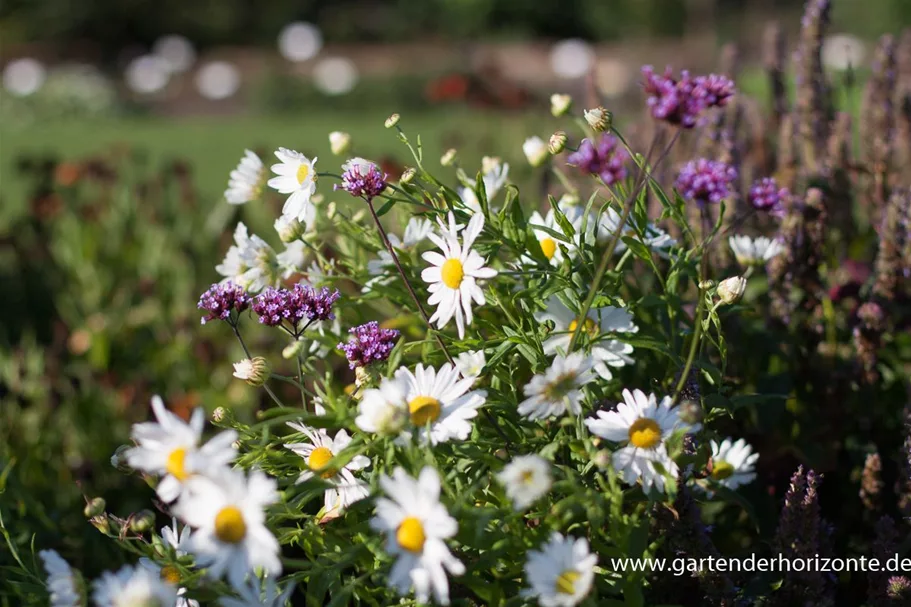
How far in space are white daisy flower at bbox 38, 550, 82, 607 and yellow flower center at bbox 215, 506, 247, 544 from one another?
0.62 ft

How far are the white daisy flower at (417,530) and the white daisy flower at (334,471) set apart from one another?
20 centimetres

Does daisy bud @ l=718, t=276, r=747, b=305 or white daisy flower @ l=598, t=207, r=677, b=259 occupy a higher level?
white daisy flower @ l=598, t=207, r=677, b=259

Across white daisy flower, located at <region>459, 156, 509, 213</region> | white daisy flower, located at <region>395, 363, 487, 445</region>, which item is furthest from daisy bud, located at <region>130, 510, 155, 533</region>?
white daisy flower, located at <region>459, 156, 509, 213</region>

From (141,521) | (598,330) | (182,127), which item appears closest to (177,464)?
(141,521)

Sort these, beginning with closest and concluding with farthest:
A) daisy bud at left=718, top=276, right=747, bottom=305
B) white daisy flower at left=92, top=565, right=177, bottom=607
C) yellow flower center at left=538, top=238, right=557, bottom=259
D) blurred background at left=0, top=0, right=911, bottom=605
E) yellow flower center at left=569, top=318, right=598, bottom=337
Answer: white daisy flower at left=92, top=565, right=177, bottom=607 → daisy bud at left=718, top=276, right=747, bottom=305 → yellow flower center at left=569, top=318, right=598, bottom=337 → yellow flower center at left=538, top=238, right=557, bottom=259 → blurred background at left=0, top=0, right=911, bottom=605

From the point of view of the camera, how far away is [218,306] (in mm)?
1045

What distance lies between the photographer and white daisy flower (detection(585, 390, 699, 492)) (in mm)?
917

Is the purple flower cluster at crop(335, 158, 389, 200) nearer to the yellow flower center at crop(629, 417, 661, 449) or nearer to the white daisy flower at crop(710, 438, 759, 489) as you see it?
the yellow flower center at crop(629, 417, 661, 449)

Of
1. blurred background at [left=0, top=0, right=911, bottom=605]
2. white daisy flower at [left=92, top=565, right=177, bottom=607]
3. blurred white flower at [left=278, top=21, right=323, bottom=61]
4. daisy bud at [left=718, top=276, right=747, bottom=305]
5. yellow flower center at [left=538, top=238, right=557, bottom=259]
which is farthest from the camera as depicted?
blurred white flower at [left=278, top=21, right=323, bottom=61]

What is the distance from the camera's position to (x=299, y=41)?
14.4 m

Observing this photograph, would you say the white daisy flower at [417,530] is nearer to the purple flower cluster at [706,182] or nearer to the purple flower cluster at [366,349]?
the purple flower cluster at [366,349]

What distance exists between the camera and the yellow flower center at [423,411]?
0.92m

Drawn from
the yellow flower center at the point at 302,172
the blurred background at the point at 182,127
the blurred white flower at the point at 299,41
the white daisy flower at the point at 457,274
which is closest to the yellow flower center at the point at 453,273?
the white daisy flower at the point at 457,274

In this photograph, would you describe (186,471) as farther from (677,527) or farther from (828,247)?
(828,247)
